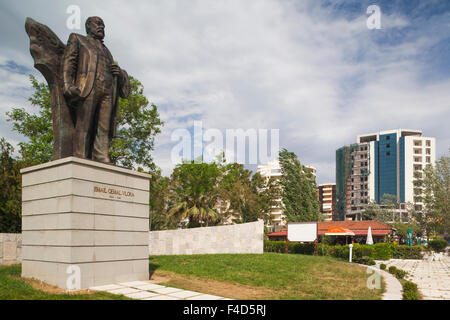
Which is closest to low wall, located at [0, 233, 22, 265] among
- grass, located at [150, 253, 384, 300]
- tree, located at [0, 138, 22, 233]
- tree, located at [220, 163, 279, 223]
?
tree, located at [0, 138, 22, 233]

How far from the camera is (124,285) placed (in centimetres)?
944

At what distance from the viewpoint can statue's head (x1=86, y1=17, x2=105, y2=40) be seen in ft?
34.9

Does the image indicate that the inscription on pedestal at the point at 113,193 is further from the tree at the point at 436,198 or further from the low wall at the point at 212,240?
the tree at the point at 436,198

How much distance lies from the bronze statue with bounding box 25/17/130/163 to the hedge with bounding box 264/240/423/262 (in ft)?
53.6

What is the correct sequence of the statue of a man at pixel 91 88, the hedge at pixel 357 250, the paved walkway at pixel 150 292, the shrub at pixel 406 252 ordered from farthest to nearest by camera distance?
the shrub at pixel 406 252
the hedge at pixel 357 250
the statue of a man at pixel 91 88
the paved walkway at pixel 150 292

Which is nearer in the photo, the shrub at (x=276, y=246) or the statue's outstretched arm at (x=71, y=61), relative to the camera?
the statue's outstretched arm at (x=71, y=61)

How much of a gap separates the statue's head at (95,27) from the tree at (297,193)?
31918 mm

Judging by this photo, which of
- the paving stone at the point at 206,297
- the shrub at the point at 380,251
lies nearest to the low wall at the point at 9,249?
the paving stone at the point at 206,297

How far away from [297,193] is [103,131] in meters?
31.6

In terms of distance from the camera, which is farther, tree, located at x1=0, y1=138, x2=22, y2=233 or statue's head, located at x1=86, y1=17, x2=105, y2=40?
tree, located at x1=0, y1=138, x2=22, y2=233

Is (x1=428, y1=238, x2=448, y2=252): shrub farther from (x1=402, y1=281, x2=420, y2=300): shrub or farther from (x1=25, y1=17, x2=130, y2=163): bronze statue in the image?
(x1=25, y1=17, x2=130, y2=163): bronze statue

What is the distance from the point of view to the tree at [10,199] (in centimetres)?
1786
